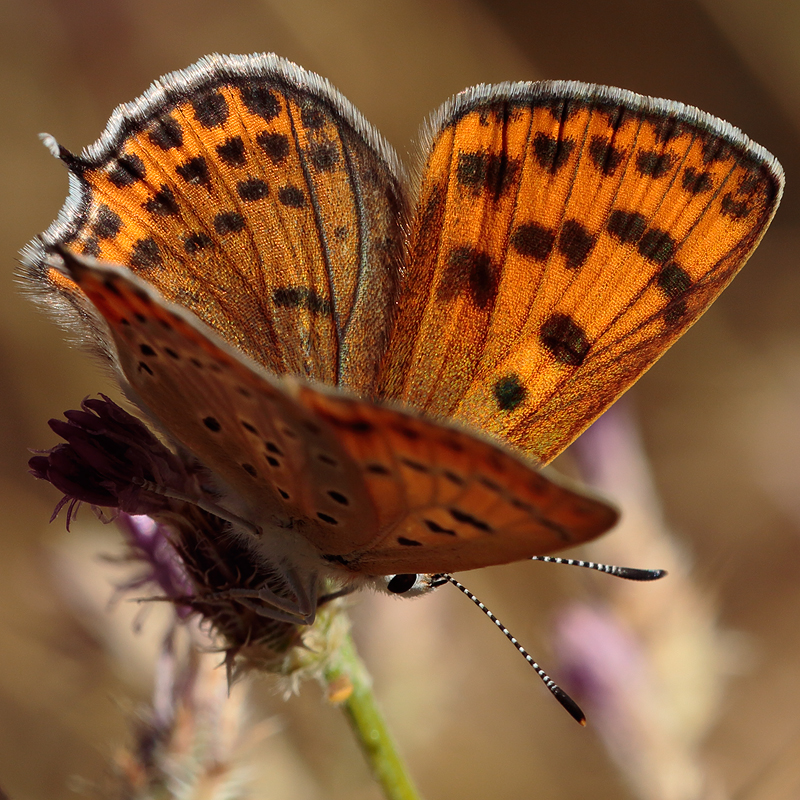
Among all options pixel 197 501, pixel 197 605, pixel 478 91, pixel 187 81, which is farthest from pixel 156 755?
pixel 478 91

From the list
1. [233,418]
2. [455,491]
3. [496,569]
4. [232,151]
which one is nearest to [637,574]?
[455,491]

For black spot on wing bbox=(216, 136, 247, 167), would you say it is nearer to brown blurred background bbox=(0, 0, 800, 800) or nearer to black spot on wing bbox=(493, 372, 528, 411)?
black spot on wing bbox=(493, 372, 528, 411)

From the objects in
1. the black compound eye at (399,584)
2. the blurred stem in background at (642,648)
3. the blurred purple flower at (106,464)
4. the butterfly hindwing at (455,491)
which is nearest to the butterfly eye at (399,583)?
the black compound eye at (399,584)

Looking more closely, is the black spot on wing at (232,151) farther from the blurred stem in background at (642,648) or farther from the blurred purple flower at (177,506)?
the blurred stem in background at (642,648)

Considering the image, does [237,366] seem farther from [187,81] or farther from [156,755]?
[156,755]

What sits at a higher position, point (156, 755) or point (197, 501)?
point (197, 501)

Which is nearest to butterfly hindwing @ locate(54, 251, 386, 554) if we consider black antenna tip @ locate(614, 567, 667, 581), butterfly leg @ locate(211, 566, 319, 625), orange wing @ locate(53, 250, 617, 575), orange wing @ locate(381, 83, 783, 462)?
orange wing @ locate(53, 250, 617, 575)

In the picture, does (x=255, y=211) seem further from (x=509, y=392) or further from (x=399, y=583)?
(x=399, y=583)
